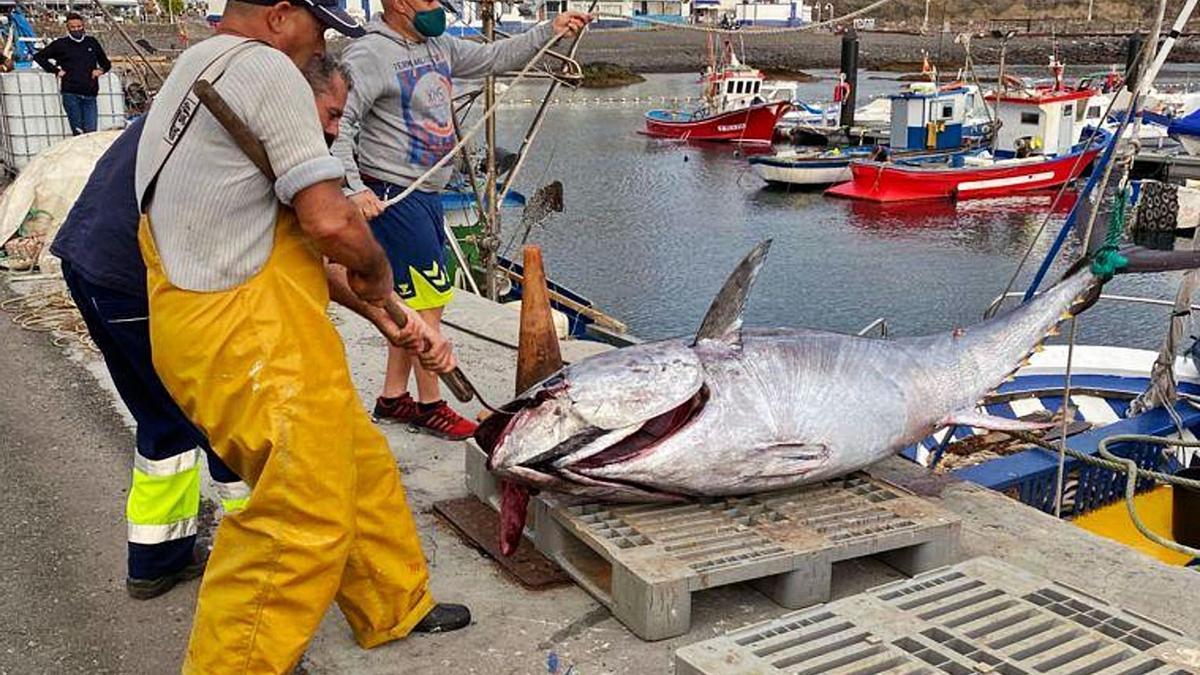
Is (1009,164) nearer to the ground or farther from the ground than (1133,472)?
nearer to the ground

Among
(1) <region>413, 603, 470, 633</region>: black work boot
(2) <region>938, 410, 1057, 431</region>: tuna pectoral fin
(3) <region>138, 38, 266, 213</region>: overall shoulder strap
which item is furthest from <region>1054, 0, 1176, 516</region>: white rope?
(3) <region>138, 38, 266, 213</region>: overall shoulder strap

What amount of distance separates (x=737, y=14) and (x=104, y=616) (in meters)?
88.6

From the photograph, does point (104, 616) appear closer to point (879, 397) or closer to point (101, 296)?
point (101, 296)

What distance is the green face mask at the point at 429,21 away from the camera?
13.7 ft

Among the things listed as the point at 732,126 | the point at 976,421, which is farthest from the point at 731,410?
the point at 732,126

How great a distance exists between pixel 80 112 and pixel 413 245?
373 inches

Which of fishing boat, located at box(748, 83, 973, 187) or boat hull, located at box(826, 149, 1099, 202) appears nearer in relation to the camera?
boat hull, located at box(826, 149, 1099, 202)

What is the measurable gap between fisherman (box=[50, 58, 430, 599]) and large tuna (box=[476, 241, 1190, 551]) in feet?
1.76

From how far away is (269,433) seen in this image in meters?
2.50

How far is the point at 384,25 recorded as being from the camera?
4227 mm

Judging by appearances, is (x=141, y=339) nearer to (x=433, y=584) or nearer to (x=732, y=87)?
(x=433, y=584)

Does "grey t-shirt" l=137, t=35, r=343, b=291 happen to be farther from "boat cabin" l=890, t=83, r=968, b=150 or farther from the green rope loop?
"boat cabin" l=890, t=83, r=968, b=150

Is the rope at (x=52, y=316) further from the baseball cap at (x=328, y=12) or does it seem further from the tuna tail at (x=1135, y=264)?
the tuna tail at (x=1135, y=264)

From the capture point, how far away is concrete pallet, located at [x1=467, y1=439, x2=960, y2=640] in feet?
9.78
